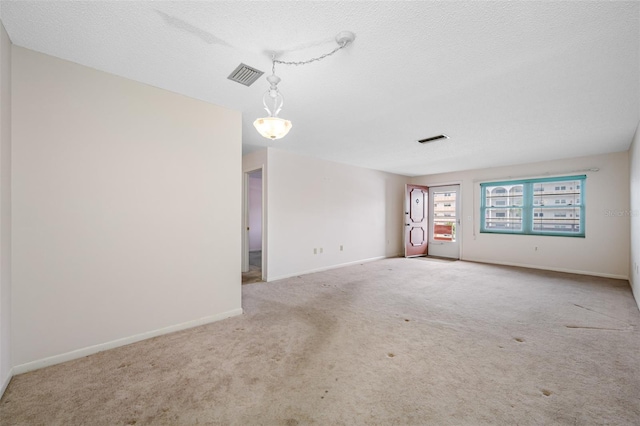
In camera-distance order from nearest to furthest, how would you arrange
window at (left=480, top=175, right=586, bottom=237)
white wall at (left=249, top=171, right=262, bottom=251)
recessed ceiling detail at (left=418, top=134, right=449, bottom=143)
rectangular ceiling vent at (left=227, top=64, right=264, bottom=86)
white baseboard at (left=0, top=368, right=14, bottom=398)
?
white baseboard at (left=0, top=368, right=14, bottom=398), rectangular ceiling vent at (left=227, top=64, right=264, bottom=86), recessed ceiling detail at (left=418, top=134, right=449, bottom=143), window at (left=480, top=175, right=586, bottom=237), white wall at (left=249, top=171, right=262, bottom=251)

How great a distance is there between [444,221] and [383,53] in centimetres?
638

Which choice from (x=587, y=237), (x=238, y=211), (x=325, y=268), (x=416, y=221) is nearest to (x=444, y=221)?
(x=416, y=221)

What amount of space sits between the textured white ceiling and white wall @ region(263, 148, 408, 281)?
166 centimetres

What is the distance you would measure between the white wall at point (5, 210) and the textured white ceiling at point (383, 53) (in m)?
0.25

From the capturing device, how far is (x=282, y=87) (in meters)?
2.44

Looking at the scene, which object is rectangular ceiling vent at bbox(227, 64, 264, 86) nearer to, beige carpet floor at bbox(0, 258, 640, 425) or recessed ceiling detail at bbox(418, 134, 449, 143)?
beige carpet floor at bbox(0, 258, 640, 425)

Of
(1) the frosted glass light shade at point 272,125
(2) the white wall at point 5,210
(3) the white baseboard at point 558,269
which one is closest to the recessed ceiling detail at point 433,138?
(1) the frosted glass light shade at point 272,125

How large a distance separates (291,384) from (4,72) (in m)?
2.88

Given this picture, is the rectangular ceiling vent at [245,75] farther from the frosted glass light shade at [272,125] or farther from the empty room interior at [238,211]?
the frosted glass light shade at [272,125]

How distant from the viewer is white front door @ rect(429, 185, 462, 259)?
22.7 ft

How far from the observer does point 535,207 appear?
5691 mm

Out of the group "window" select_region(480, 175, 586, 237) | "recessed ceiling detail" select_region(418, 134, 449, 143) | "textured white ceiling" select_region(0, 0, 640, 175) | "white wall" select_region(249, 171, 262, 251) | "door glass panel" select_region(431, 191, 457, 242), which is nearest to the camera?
"textured white ceiling" select_region(0, 0, 640, 175)

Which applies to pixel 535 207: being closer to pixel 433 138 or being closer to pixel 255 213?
pixel 433 138

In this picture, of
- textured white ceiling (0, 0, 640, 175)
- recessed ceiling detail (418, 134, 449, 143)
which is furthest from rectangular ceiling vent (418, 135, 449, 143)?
textured white ceiling (0, 0, 640, 175)
